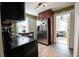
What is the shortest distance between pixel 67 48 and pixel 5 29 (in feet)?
2.54

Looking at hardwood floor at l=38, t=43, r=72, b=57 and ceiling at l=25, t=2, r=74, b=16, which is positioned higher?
ceiling at l=25, t=2, r=74, b=16

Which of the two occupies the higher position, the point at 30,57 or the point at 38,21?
the point at 38,21

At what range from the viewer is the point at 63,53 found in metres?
Result: 1.08

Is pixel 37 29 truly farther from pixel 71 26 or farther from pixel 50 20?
pixel 71 26

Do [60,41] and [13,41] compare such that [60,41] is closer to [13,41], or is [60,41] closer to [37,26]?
[37,26]

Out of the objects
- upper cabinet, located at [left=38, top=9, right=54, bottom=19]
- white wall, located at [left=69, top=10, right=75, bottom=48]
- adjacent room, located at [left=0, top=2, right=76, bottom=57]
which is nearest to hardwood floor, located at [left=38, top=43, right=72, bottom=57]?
adjacent room, located at [left=0, top=2, right=76, bottom=57]

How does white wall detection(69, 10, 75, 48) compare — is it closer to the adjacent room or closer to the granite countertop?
the adjacent room

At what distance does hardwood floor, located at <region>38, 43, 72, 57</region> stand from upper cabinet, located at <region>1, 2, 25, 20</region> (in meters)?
0.43

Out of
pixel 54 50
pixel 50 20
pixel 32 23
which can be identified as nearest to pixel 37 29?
pixel 32 23

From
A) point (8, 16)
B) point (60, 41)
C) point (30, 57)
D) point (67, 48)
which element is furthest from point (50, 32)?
point (8, 16)

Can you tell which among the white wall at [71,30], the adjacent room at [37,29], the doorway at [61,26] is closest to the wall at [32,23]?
the adjacent room at [37,29]

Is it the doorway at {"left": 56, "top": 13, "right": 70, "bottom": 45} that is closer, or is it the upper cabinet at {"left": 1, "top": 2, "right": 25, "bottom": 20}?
the upper cabinet at {"left": 1, "top": 2, "right": 25, "bottom": 20}

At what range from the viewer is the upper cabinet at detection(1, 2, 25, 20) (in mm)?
963

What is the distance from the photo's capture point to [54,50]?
110 cm
